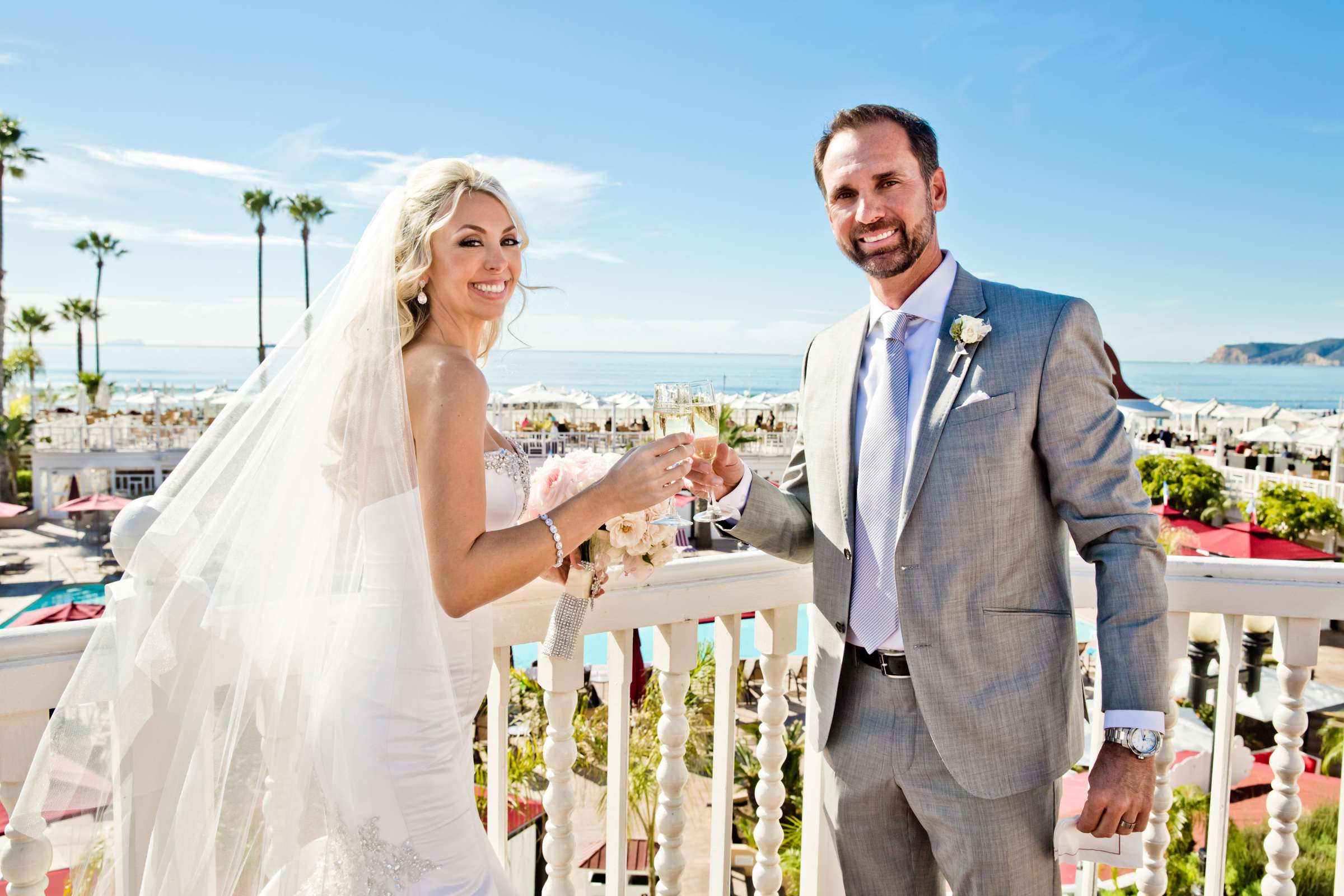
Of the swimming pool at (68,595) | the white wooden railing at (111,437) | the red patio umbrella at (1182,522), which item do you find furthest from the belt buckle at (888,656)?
the white wooden railing at (111,437)

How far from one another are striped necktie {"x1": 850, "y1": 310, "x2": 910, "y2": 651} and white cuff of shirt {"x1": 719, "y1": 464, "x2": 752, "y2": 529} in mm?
263

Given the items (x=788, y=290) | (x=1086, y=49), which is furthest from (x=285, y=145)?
(x=1086, y=49)

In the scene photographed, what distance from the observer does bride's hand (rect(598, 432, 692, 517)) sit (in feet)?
5.00

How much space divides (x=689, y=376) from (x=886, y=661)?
12641cm

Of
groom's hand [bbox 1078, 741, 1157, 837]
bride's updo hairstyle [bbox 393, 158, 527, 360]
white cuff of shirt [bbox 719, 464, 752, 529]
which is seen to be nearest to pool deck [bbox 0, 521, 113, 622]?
bride's updo hairstyle [bbox 393, 158, 527, 360]

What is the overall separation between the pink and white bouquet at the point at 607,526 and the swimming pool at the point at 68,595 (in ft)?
49.4

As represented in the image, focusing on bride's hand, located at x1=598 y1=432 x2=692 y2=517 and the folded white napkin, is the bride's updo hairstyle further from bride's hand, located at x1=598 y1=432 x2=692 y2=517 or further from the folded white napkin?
the folded white napkin

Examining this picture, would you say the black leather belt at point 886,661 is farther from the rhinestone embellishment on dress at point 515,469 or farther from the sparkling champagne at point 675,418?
the rhinestone embellishment on dress at point 515,469

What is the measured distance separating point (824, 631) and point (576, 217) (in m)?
100

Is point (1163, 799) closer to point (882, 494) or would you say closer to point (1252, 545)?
point (882, 494)

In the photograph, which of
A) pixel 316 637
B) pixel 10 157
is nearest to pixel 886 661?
pixel 316 637

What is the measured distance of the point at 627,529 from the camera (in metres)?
1.58

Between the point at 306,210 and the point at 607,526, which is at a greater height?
the point at 306,210

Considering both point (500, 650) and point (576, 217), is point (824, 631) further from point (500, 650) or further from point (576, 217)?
point (576, 217)
